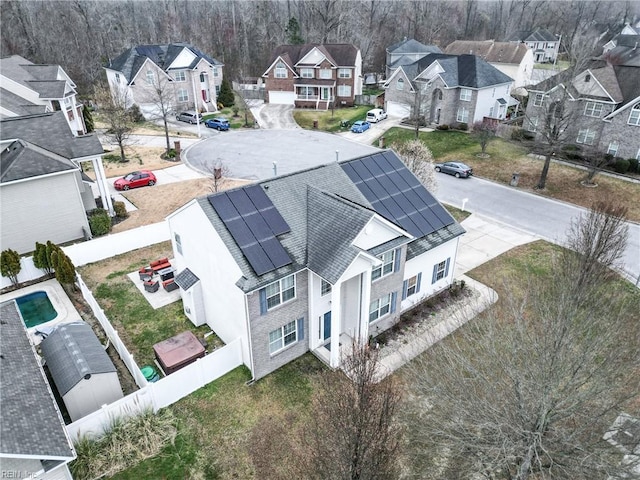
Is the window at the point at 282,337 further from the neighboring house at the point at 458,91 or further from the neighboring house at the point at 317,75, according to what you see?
the neighboring house at the point at 317,75

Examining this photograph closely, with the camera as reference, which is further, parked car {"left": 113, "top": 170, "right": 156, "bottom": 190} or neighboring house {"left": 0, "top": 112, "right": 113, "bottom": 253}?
parked car {"left": 113, "top": 170, "right": 156, "bottom": 190}

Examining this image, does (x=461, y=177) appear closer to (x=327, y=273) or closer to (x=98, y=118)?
(x=327, y=273)

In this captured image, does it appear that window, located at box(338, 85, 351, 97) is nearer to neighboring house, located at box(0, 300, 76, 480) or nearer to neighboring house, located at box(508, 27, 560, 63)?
neighboring house, located at box(0, 300, 76, 480)

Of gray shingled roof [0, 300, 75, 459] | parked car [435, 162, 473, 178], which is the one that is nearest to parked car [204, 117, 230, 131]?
parked car [435, 162, 473, 178]

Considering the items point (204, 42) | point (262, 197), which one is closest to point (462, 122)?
point (262, 197)

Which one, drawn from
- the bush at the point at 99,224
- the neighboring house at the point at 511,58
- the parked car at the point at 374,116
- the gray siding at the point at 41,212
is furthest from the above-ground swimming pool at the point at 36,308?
the neighboring house at the point at 511,58

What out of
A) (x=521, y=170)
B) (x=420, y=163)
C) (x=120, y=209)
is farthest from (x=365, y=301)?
(x=521, y=170)

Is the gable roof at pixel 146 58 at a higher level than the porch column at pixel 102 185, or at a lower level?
higher
